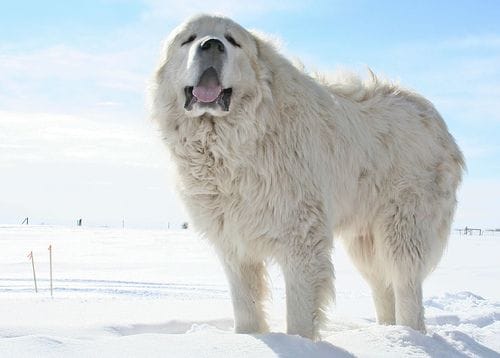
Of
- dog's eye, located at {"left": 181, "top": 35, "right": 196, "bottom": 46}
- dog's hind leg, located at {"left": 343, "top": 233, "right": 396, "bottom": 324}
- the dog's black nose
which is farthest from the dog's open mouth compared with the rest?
dog's hind leg, located at {"left": 343, "top": 233, "right": 396, "bottom": 324}

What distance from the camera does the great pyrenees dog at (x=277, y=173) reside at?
4.31m

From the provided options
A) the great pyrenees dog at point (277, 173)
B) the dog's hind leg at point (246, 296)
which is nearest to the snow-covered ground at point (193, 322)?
the dog's hind leg at point (246, 296)

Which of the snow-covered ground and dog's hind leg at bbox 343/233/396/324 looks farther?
dog's hind leg at bbox 343/233/396/324

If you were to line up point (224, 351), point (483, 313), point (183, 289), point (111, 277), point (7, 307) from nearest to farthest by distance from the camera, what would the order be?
point (224, 351)
point (7, 307)
point (483, 313)
point (183, 289)
point (111, 277)

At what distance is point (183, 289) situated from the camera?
11.9 meters

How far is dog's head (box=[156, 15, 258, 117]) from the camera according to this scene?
13.7 feet

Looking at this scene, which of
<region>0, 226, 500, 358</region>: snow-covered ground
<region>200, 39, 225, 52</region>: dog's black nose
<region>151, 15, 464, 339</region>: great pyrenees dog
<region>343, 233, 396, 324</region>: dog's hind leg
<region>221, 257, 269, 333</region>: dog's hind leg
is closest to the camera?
<region>0, 226, 500, 358</region>: snow-covered ground

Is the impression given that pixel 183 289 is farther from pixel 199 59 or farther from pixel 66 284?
pixel 199 59

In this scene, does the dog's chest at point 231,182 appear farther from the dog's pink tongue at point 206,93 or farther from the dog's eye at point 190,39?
the dog's eye at point 190,39

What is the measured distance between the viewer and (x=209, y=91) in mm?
4211

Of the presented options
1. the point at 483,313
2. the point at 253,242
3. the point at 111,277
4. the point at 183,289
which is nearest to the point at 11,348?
the point at 253,242

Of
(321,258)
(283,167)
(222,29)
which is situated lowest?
→ (321,258)

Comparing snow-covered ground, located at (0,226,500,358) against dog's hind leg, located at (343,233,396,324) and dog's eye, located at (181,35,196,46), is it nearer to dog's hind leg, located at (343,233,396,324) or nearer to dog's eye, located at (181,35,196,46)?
dog's hind leg, located at (343,233,396,324)

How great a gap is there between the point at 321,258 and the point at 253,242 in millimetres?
514
